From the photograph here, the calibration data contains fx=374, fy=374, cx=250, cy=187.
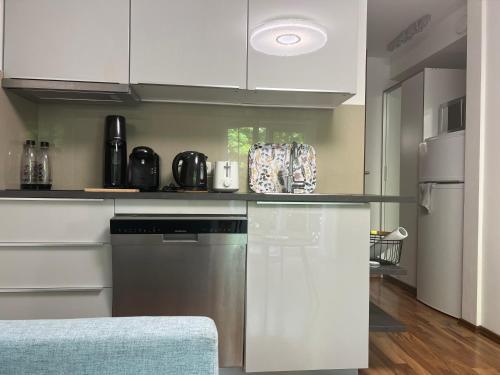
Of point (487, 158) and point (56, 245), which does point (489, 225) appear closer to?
point (487, 158)

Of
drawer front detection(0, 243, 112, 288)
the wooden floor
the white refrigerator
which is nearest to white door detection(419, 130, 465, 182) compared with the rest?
the white refrigerator

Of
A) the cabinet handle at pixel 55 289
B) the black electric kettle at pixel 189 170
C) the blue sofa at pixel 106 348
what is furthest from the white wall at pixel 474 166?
→ the blue sofa at pixel 106 348

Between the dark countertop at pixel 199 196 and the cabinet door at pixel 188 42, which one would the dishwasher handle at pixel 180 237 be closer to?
the dark countertop at pixel 199 196

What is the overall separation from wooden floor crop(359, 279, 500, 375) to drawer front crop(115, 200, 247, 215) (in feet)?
3.62

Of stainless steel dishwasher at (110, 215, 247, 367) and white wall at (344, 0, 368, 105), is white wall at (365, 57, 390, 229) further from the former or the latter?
stainless steel dishwasher at (110, 215, 247, 367)

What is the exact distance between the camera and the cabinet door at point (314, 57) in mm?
2008

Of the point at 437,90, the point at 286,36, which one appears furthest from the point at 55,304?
the point at 437,90

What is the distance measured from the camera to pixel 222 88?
6.60ft

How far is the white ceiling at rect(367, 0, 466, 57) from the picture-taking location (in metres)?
3.17

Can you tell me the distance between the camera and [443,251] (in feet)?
9.71

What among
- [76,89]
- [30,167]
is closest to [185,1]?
[76,89]

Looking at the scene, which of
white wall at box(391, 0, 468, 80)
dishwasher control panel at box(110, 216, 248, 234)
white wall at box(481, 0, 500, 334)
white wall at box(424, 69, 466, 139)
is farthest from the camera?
white wall at box(424, 69, 466, 139)

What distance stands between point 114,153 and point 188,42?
73cm

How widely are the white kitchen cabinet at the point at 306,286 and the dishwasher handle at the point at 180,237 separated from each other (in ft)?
0.84
